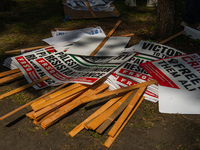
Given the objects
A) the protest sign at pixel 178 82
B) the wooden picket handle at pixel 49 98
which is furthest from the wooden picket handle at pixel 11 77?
the protest sign at pixel 178 82

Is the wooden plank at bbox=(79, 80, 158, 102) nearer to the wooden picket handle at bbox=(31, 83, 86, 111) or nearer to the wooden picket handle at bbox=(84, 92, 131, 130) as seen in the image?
the wooden picket handle at bbox=(84, 92, 131, 130)

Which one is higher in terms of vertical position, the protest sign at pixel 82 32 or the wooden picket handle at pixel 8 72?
the protest sign at pixel 82 32

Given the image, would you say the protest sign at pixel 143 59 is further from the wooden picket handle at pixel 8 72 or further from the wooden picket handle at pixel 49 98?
the wooden picket handle at pixel 8 72

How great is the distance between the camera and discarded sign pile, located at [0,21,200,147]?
2.01 m

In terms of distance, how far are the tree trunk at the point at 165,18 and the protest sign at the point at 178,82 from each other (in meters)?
0.76

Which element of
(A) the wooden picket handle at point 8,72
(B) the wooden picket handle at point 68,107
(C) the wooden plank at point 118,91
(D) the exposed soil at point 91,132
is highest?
(A) the wooden picket handle at point 8,72

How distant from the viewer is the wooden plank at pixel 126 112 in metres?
1.84

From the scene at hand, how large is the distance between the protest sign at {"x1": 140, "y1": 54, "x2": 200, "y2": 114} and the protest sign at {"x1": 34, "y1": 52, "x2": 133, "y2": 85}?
456 mm

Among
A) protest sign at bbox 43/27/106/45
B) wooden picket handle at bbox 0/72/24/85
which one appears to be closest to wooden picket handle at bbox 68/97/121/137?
wooden picket handle at bbox 0/72/24/85

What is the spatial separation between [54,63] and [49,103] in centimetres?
92

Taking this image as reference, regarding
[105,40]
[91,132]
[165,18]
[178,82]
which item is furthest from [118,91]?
[165,18]

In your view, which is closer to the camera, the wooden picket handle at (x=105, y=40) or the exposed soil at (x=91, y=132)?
the exposed soil at (x=91, y=132)

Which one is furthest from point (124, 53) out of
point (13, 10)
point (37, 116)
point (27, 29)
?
point (13, 10)

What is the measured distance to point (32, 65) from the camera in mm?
2783
